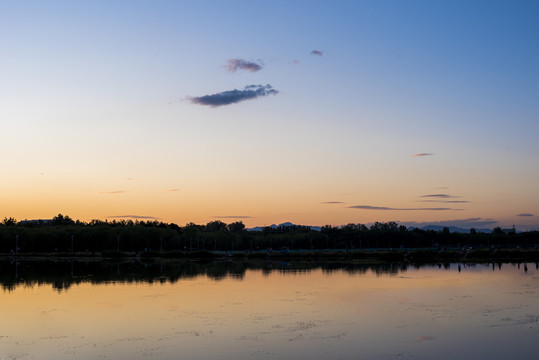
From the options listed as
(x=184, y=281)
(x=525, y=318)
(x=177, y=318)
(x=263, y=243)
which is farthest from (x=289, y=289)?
(x=263, y=243)

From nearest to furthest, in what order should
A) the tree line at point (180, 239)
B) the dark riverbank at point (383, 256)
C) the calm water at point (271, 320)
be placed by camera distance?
1. the calm water at point (271, 320)
2. the dark riverbank at point (383, 256)
3. the tree line at point (180, 239)

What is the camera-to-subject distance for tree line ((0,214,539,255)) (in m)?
135

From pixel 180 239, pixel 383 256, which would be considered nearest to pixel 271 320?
pixel 383 256

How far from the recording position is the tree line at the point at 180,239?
13475 cm

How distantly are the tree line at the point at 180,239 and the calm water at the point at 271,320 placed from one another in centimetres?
8075

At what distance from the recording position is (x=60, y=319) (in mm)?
29094

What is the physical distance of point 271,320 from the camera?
93.5ft

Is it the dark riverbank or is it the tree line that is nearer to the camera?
the dark riverbank

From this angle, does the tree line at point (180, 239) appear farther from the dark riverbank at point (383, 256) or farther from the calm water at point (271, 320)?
the calm water at point (271, 320)

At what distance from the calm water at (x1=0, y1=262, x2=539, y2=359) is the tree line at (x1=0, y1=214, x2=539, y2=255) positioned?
80.8 meters

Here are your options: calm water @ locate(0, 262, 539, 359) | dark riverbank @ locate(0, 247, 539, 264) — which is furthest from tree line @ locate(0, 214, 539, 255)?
calm water @ locate(0, 262, 539, 359)

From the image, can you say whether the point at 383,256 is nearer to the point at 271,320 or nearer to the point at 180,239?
the point at 271,320

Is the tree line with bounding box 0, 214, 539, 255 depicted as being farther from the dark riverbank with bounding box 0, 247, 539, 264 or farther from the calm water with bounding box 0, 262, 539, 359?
the calm water with bounding box 0, 262, 539, 359

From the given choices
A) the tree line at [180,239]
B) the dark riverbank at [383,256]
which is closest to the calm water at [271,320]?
the dark riverbank at [383,256]
